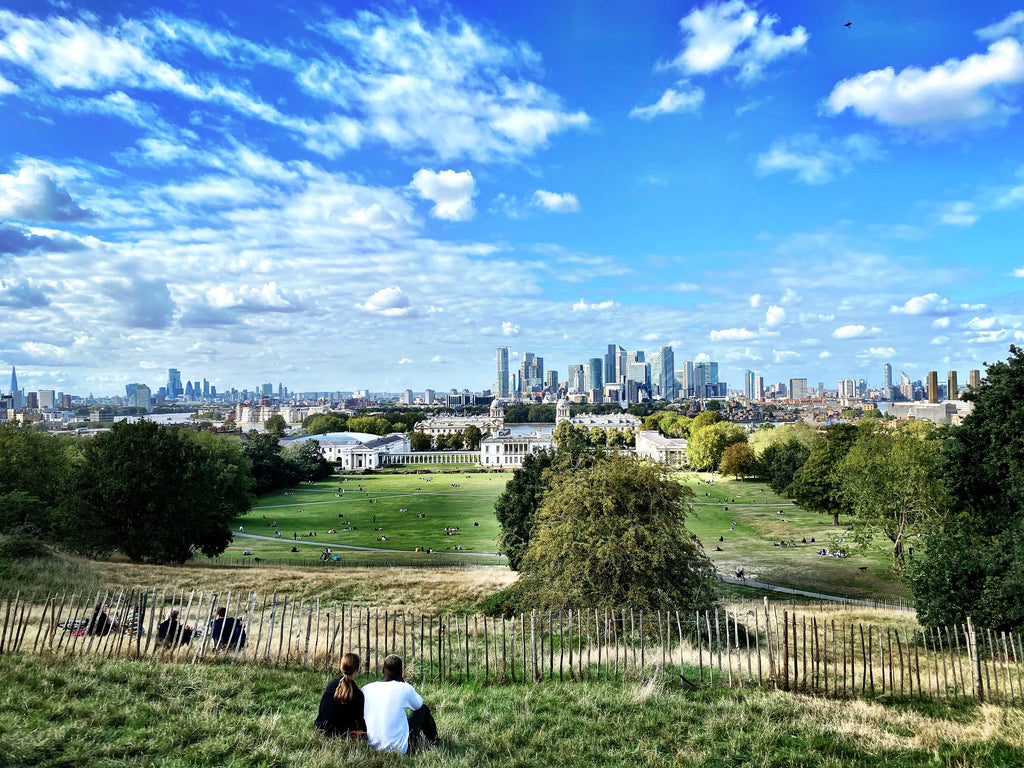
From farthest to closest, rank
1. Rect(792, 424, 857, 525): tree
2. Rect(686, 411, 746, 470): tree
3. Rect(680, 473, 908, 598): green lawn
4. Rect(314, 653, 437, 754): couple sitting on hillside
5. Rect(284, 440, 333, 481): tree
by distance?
Rect(686, 411, 746, 470): tree < Rect(284, 440, 333, 481): tree < Rect(792, 424, 857, 525): tree < Rect(680, 473, 908, 598): green lawn < Rect(314, 653, 437, 754): couple sitting on hillside

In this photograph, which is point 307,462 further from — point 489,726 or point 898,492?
point 489,726

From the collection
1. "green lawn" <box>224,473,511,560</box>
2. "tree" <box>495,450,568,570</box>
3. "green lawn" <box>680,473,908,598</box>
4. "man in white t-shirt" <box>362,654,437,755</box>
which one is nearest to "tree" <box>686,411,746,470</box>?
"green lawn" <box>680,473,908,598</box>

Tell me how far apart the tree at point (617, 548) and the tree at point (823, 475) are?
37502 mm

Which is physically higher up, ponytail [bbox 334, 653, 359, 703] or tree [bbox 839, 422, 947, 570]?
ponytail [bbox 334, 653, 359, 703]

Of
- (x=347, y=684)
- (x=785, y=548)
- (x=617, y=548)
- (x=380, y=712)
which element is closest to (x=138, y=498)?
(x=617, y=548)

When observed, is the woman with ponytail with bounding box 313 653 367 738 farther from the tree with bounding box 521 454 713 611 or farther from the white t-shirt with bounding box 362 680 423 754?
the tree with bounding box 521 454 713 611

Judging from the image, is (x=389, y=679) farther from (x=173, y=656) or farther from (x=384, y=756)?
(x=173, y=656)

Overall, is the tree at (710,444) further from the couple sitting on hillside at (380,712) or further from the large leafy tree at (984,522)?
the couple sitting on hillside at (380,712)

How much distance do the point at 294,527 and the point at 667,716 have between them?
2112 inches

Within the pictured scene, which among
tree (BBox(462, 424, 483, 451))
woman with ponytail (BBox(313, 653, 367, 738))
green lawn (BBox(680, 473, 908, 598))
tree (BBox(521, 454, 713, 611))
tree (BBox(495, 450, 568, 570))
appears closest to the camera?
woman with ponytail (BBox(313, 653, 367, 738))

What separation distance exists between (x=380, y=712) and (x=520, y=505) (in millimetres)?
27455

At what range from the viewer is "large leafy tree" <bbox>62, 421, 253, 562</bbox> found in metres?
32.5

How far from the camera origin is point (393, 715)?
7324mm

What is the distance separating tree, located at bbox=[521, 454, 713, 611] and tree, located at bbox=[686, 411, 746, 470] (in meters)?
83.7
